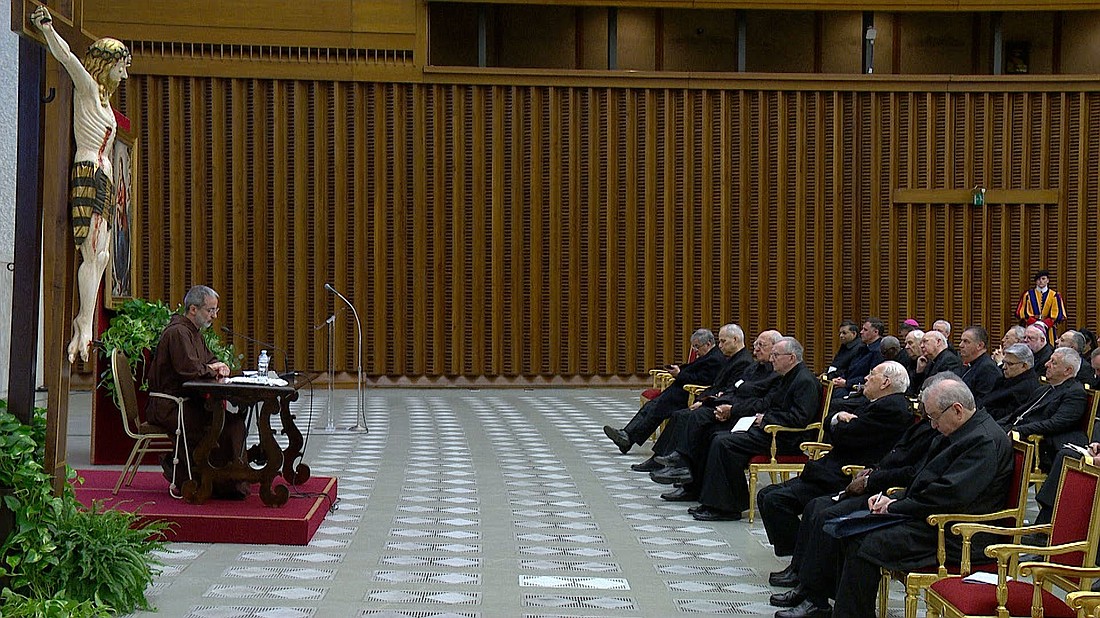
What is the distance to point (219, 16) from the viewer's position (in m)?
15.5

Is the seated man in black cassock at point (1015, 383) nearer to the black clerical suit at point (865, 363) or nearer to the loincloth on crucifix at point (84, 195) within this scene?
the black clerical suit at point (865, 363)

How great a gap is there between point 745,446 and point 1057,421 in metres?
1.82

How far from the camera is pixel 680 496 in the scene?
25.5ft

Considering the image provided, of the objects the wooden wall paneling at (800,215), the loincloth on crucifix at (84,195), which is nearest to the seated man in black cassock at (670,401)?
the loincloth on crucifix at (84,195)

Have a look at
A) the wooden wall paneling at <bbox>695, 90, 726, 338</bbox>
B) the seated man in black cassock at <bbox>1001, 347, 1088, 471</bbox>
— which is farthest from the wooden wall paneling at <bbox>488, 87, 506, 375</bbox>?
the seated man in black cassock at <bbox>1001, 347, 1088, 471</bbox>

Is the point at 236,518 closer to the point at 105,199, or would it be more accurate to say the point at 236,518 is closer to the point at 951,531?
the point at 105,199

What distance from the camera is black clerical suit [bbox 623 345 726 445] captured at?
973 cm

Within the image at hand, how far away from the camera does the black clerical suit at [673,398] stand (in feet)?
31.9

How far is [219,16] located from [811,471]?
12.1m

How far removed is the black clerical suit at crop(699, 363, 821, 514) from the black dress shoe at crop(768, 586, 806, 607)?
2.03m

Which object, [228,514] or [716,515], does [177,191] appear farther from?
[716,515]

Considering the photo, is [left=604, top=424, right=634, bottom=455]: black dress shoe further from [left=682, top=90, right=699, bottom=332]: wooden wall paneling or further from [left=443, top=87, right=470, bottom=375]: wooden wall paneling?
[left=682, top=90, right=699, bottom=332]: wooden wall paneling

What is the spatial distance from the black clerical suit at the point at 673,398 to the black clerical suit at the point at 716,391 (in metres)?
0.17

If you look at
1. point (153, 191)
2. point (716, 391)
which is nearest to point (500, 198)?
point (153, 191)
